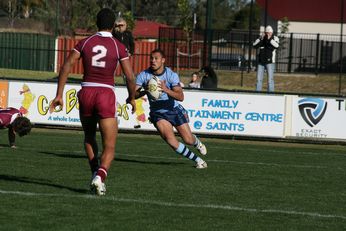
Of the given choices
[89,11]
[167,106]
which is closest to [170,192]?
[167,106]

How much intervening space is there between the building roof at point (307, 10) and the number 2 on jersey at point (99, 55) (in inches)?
1627

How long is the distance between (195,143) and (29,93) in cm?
972

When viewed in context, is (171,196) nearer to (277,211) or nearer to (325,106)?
(277,211)

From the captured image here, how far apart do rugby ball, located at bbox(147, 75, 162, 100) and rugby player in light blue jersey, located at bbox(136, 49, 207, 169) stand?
9cm

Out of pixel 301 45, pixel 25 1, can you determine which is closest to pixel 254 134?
pixel 301 45

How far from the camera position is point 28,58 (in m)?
Result: 46.4

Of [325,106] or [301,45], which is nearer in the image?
[325,106]

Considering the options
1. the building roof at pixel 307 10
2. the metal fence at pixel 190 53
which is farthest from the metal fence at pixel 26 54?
the building roof at pixel 307 10

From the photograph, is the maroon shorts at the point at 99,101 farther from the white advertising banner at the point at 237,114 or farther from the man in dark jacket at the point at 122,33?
the white advertising banner at the point at 237,114

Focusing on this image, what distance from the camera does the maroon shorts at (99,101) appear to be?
10773 millimetres

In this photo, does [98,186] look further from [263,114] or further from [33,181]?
[263,114]

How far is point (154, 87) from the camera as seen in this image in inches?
575

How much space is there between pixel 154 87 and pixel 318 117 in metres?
9.76

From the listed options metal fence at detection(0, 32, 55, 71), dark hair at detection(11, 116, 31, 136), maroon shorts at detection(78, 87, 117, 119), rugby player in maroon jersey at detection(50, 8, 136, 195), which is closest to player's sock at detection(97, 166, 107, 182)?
rugby player in maroon jersey at detection(50, 8, 136, 195)
